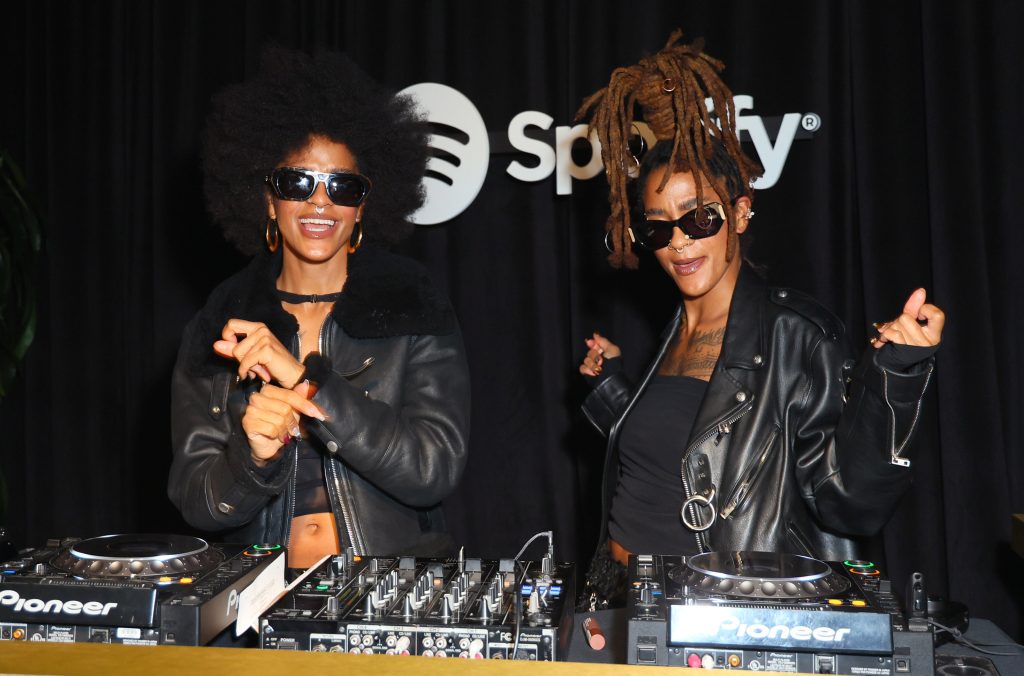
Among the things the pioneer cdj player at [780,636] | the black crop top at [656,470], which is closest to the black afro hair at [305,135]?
the black crop top at [656,470]

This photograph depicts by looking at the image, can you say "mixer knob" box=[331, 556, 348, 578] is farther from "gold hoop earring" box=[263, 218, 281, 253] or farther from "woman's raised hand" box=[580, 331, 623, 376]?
"woman's raised hand" box=[580, 331, 623, 376]

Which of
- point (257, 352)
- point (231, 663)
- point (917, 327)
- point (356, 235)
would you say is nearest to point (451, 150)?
point (356, 235)

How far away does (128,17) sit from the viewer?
3.97m

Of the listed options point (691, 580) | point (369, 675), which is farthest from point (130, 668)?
point (691, 580)

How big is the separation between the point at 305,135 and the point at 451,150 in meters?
1.43

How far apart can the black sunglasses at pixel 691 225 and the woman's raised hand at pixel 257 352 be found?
887 millimetres

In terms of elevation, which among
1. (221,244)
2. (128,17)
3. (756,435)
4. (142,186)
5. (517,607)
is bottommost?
(517,607)

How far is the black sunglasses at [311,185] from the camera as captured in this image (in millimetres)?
2098

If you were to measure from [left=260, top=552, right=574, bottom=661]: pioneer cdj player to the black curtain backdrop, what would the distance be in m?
2.17

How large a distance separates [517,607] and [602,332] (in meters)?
2.39

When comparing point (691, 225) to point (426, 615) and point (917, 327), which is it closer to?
point (917, 327)

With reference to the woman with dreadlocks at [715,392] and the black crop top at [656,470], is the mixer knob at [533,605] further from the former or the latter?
the black crop top at [656,470]

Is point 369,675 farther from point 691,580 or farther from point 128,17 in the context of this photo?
point 128,17

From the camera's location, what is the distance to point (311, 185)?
211 cm
